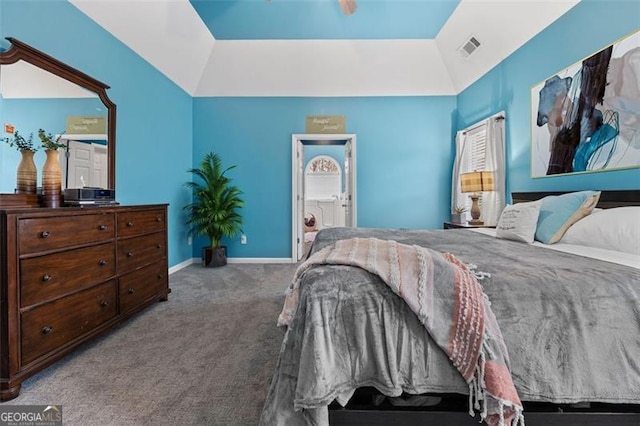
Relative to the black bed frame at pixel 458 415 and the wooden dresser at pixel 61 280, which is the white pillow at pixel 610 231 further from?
the wooden dresser at pixel 61 280

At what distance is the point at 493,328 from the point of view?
101 cm

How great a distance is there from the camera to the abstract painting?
1.99m

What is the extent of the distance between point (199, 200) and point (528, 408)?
14.9ft

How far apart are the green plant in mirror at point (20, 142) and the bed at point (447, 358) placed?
2244 millimetres

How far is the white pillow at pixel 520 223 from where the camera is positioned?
204 centimetres

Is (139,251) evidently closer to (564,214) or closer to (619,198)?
(564,214)

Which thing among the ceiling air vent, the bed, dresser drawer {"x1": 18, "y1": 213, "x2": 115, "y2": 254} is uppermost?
the ceiling air vent

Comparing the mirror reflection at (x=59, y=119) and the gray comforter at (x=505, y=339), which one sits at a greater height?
the mirror reflection at (x=59, y=119)

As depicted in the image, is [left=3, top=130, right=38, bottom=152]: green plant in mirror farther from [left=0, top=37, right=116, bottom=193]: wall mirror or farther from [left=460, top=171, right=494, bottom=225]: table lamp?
→ [left=460, top=171, right=494, bottom=225]: table lamp

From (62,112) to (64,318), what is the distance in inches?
62.6

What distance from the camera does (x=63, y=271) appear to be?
1.78 metres

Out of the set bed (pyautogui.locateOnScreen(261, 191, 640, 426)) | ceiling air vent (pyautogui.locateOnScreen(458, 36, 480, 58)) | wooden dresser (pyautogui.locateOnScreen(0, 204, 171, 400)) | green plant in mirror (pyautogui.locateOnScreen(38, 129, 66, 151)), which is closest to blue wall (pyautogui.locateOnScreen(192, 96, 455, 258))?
ceiling air vent (pyautogui.locateOnScreen(458, 36, 480, 58))

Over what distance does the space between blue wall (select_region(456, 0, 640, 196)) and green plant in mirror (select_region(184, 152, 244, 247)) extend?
12.0 feet

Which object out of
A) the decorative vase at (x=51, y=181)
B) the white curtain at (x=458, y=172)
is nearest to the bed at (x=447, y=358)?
the decorative vase at (x=51, y=181)
